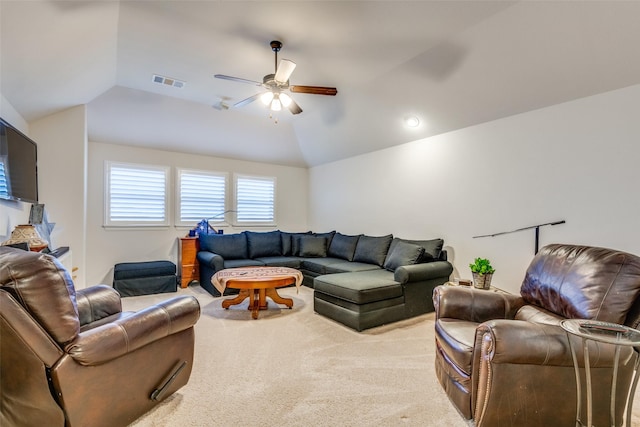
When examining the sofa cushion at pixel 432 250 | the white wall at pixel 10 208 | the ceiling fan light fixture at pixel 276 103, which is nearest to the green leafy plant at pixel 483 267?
the sofa cushion at pixel 432 250

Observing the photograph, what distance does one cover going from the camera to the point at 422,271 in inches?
147

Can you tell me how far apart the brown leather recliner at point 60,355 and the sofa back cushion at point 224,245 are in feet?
11.8

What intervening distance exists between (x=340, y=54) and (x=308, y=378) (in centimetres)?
320

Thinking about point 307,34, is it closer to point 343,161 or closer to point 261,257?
point 343,161

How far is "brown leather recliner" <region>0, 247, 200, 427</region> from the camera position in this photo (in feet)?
4.50

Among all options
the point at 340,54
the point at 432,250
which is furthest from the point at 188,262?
the point at 340,54

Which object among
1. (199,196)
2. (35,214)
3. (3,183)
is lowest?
(35,214)

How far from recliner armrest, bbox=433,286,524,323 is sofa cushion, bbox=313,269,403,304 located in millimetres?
1016

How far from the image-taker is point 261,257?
574 cm

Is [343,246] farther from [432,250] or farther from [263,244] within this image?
[432,250]

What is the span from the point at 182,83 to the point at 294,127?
90.3 inches

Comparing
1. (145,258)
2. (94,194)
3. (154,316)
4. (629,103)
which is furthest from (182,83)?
(629,103)

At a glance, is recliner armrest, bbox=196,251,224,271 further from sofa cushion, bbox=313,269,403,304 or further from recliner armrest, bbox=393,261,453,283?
recliner armrest, bbox=393,261,453,283

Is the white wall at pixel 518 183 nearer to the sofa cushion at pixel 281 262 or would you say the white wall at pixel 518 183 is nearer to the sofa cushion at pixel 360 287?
the sofa cushion at pixel 360 287
